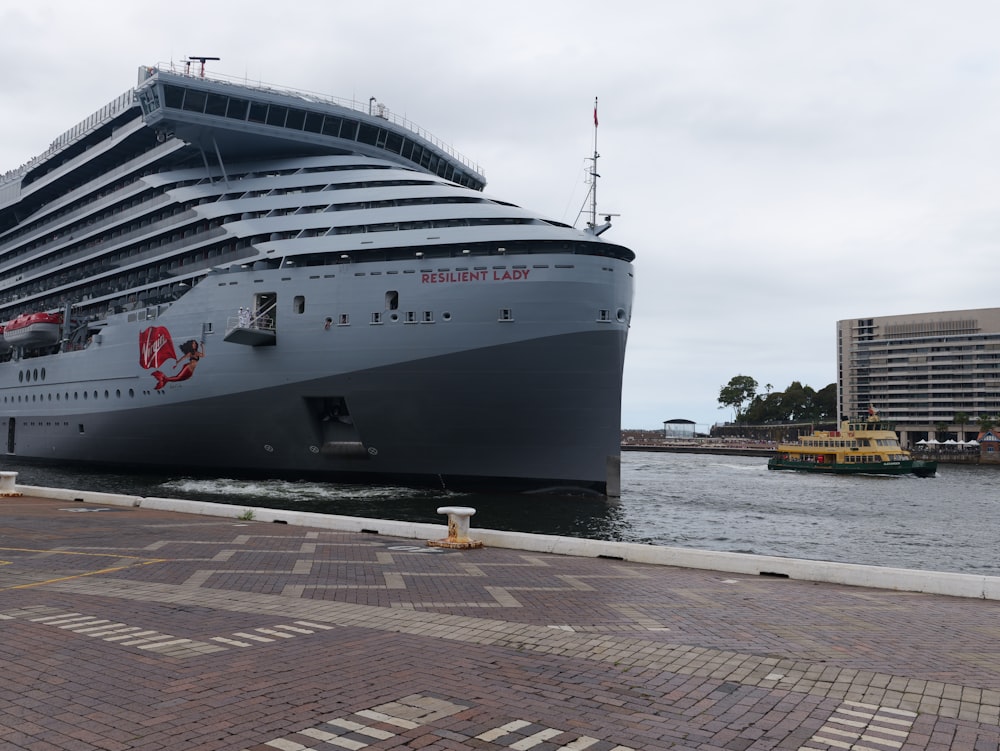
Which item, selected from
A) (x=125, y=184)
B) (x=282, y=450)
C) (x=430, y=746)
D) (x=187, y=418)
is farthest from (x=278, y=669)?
(x=125, y=184)

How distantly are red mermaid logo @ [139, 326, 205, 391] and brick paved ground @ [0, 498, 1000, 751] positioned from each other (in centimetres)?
2280

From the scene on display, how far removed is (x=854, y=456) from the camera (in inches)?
2714

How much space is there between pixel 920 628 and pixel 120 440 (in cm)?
3953

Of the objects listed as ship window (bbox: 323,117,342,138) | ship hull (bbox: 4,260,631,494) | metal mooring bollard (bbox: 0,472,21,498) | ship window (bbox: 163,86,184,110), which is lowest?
metal mooring bollard (bbox: 0,472,21,498)

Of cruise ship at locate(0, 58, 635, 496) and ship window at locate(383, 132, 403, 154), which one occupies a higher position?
ship window at locate(383, 132, 403, 154)

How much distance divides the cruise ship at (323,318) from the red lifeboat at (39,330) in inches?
5.3

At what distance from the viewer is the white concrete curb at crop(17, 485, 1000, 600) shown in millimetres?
10852

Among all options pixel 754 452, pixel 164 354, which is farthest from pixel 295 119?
pixel 754 452

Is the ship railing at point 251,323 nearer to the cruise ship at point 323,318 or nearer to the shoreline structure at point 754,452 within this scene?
the cruise ship at point 323,318

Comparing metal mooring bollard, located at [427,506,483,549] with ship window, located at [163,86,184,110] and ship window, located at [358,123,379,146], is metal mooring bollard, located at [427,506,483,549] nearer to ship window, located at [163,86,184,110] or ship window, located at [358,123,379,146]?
ship window, located at [358,123,379,146]

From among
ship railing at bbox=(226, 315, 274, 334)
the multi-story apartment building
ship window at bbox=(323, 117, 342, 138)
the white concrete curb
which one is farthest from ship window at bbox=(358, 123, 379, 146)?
the multi-story apartment building

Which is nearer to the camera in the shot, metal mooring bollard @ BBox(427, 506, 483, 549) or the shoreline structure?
metal mooring bollard @ BBox(427, 506, 483, 549)

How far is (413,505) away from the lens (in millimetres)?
27797

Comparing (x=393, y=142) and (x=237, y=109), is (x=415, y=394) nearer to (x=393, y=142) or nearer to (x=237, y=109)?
(x=393, y=142)
